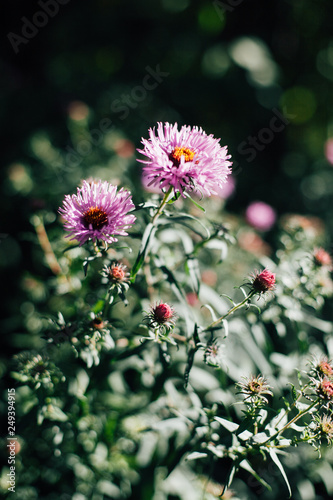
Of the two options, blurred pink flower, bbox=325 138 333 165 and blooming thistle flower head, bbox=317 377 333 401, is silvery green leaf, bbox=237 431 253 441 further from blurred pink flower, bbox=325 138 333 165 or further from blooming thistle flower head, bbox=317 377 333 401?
blurred pink flower, bbox=325 138 333 165

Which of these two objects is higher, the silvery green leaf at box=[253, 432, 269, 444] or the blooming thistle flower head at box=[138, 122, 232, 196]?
the blooming thistle flower head at box=[138, 122, 232, 196]

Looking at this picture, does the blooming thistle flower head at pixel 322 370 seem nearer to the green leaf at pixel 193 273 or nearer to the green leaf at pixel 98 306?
the green leaf at pixel 193 273

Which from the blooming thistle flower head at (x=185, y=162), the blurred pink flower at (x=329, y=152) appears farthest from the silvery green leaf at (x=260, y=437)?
the blurred pink flower at (x=329, y=152)

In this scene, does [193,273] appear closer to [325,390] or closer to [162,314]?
[162,314]

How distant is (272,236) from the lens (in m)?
2.26

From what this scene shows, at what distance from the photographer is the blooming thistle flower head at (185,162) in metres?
0.75

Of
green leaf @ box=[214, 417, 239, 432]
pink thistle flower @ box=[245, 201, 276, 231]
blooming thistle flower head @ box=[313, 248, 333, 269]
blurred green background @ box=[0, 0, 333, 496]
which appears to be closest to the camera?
green leaf @ box=[214, 417, 239, 432]

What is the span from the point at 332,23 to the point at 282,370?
307 centimetres

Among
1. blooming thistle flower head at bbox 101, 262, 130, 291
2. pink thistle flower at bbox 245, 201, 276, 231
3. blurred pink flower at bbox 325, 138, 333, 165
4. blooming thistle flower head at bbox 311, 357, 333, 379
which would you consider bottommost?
blurred pink flower at bbox 325, 138, 333, 165

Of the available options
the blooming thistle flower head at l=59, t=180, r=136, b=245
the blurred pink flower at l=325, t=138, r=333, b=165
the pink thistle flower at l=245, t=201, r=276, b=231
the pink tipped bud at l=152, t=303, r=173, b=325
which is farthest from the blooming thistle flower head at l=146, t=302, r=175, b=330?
the blurred pink flower at l=325, t=138, r=333, b=165

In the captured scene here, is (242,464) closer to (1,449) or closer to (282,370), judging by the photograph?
(282,370)

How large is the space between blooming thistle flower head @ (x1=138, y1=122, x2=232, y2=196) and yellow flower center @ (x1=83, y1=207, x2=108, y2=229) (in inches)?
5.5

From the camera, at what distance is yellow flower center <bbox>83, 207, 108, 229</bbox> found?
2.72 feet

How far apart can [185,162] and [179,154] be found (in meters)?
0.03
